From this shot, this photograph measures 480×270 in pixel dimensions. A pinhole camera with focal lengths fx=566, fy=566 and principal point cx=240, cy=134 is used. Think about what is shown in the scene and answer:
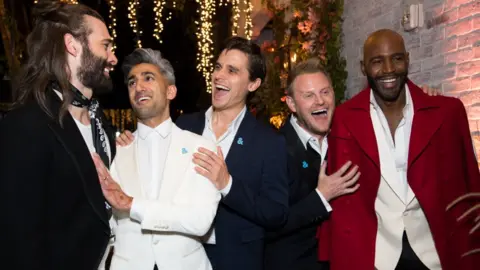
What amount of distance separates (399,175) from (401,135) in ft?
0.59

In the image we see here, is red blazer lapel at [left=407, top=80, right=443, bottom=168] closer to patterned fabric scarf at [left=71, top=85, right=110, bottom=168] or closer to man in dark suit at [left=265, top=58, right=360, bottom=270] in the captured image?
man in dark suit at [left=265, top=58, right=360, bottom=270]

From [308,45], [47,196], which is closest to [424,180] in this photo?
[47,196]

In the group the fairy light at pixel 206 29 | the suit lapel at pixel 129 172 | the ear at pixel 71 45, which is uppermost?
the fairy light at pixel 206 29

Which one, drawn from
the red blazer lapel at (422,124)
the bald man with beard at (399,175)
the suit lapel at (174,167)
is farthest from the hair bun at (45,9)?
the red blazer lapel at (422,124)

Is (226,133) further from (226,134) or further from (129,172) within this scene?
(129,172)

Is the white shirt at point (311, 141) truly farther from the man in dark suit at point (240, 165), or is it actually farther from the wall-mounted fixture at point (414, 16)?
the wall-mounted fixture at point (414, 16)

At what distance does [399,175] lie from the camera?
8.04ft

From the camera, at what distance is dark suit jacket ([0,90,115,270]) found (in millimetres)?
1835

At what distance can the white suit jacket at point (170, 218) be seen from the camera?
2109mm

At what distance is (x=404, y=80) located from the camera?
253 centimetres

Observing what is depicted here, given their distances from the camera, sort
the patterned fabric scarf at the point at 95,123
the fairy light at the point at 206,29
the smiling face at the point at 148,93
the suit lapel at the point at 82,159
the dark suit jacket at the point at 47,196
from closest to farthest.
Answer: the dark suit jacket at the point at 47,196
the suit lapel at the point at 82,159
the patterned fabric scarf at the point at 95,123
the smiling face at the point at 148,93
the fairy light at the point at 206,29

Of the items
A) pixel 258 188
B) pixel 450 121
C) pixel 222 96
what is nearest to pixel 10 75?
pixel 222 96

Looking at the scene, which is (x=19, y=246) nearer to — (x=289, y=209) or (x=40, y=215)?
(x=40, y=215)

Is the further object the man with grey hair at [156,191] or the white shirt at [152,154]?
the white shirt at [152,154]
